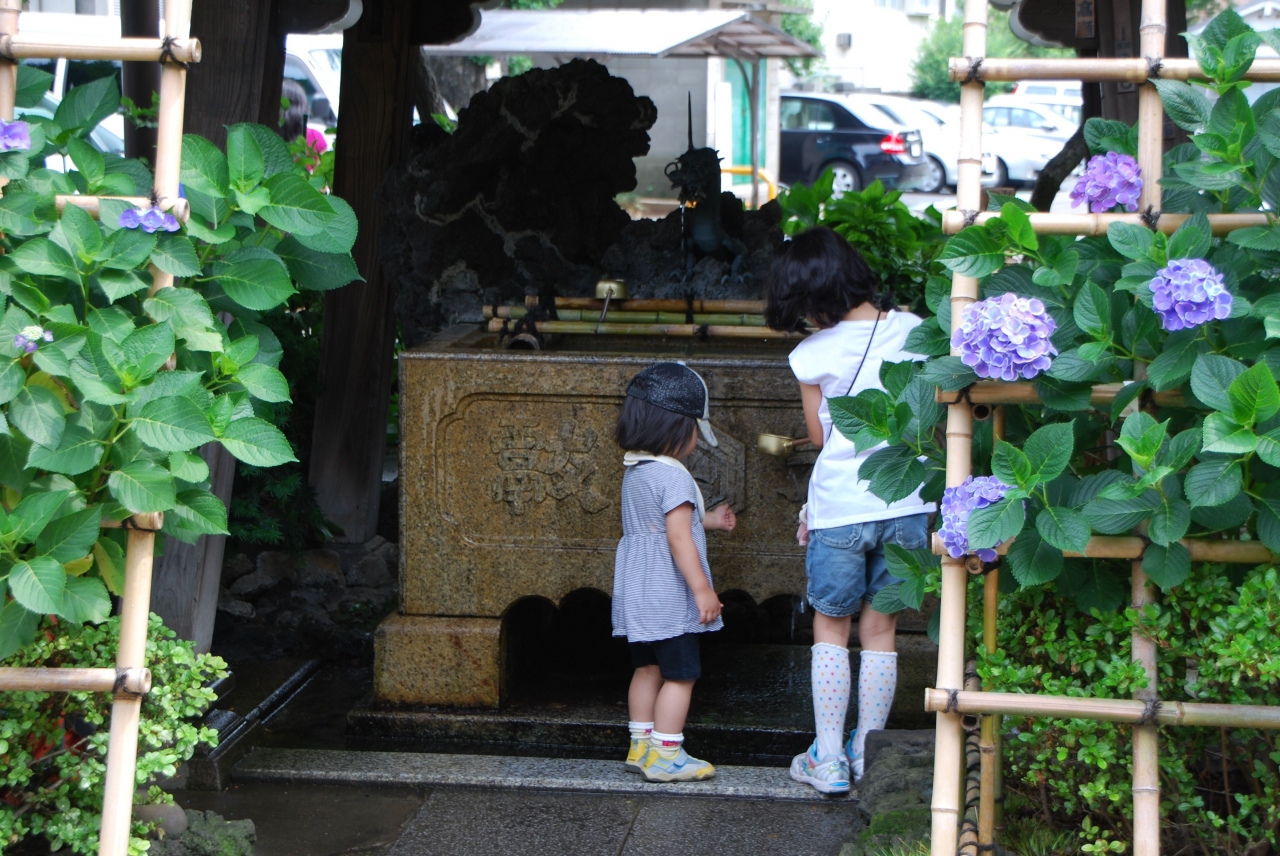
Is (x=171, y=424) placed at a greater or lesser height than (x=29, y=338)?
lesser

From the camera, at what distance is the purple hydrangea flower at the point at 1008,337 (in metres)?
1.98

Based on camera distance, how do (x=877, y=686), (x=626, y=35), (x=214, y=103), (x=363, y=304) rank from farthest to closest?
(x=626, y=35)
(x=363, y=304)
(x=214, y=103)
(x=877, y=686)

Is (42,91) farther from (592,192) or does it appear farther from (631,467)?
(592,192)

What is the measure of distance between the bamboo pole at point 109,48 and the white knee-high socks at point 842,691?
6.59 ft

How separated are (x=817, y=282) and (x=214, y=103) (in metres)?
1.69

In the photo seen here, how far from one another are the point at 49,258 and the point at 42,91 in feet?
1.71

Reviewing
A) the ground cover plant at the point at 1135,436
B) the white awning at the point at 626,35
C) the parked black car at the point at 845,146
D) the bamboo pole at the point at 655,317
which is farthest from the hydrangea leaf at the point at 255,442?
the parked black car at the point at 845,146

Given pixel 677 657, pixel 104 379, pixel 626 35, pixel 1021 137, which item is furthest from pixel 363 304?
pixel 1021 137

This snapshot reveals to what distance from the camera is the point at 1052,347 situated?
2.03 meters

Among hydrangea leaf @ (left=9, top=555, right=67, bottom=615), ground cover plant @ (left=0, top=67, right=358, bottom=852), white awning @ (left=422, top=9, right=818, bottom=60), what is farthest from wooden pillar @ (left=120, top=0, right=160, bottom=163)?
white awning @ (left=422, top=9, right=818, bottom=60)

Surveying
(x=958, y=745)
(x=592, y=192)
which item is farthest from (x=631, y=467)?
(x=592, y=192)

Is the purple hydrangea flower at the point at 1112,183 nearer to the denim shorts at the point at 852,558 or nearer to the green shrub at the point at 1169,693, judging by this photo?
the green shrub at the point at 1169,693

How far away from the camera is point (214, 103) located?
3504 mm

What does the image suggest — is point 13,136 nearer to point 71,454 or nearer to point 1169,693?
point 71,454
